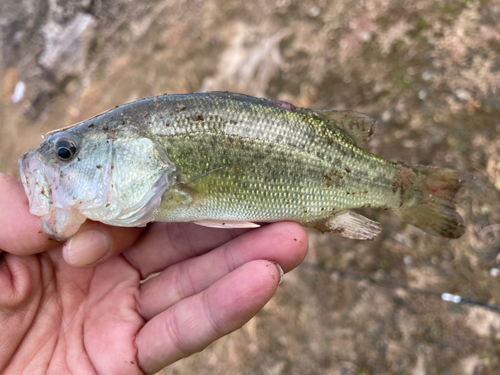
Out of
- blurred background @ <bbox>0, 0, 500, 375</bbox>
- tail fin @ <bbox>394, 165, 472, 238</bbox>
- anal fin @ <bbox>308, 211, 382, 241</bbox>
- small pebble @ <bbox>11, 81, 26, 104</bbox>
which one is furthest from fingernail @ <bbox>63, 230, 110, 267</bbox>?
small pebble @ <bbox>11, 81, 26, 104</bbox>

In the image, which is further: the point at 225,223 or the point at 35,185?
the point at 225,223

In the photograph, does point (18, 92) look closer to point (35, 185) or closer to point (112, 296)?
point (35, 185)

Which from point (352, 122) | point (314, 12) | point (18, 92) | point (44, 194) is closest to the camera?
point (44, 194)


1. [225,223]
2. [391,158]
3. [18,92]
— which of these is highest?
[225,223]

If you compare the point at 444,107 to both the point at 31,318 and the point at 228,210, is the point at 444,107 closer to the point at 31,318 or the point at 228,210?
the point at 228,210

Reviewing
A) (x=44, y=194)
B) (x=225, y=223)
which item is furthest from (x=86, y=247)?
(x=225, y=223)

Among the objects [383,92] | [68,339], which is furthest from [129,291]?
[383,92]

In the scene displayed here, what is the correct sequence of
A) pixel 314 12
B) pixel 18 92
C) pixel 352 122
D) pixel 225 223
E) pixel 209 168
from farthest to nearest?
pixel 18 92
pixel 314 12
pixel 352 122
pixel 225 223
pixel 209 168
